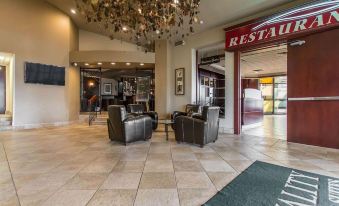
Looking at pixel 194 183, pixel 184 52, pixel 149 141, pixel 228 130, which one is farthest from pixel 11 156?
pixel 184 52

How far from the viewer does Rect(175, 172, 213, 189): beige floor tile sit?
2.40 m

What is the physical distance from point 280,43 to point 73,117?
8.20m

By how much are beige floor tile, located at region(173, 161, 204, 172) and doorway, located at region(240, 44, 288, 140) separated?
137 inches

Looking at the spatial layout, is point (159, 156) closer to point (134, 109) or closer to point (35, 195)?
point (35, 195)

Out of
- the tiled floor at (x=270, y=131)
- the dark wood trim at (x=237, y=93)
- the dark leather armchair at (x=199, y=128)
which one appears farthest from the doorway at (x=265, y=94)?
A: the dark leather armchair at (x=199, y=128)

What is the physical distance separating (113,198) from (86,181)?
63cm

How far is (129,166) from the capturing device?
3.10 m

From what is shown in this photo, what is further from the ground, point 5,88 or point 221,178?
point 5,88

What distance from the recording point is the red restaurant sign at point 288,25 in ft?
A: 13.4

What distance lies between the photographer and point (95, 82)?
11.6 metres

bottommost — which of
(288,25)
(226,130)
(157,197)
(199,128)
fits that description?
(157,197)

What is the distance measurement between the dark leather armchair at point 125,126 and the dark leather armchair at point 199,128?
86 centimetres

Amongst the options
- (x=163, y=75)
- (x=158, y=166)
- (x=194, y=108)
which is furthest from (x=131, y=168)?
(x=163, y=75)

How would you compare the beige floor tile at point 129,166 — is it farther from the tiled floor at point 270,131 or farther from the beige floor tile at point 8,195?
the tiled floor at point 270,131
